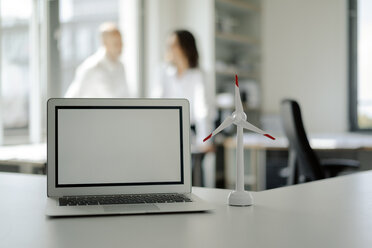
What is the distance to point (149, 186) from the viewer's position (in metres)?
1.31

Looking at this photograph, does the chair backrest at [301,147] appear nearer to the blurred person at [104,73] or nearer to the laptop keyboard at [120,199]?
the blurred person at [104,73]

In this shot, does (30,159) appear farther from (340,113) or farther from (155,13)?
(340,113)

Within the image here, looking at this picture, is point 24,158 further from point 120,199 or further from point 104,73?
point 120,199

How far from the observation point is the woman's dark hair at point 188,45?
3764mm

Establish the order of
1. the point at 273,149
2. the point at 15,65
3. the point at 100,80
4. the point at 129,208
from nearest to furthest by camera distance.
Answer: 1. the point at 129,208
2. the point at 100,80
3. the point at 15,65
4. the point at 273,149

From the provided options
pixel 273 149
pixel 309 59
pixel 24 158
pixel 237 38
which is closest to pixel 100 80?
pixel 24 158

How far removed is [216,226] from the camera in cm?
102

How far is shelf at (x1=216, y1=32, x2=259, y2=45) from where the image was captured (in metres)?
5.41

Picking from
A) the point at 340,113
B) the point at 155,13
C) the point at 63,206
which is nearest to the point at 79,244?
the point at 63,206

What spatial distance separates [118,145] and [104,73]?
2.49 metres

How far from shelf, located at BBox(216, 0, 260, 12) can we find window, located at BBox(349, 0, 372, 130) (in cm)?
113

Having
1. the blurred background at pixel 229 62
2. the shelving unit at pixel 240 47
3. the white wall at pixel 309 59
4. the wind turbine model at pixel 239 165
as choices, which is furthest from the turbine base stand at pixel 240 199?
the white wall at pixel 309 59

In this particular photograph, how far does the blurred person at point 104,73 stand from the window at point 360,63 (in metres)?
3.06

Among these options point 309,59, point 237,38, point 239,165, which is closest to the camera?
point 239,165
